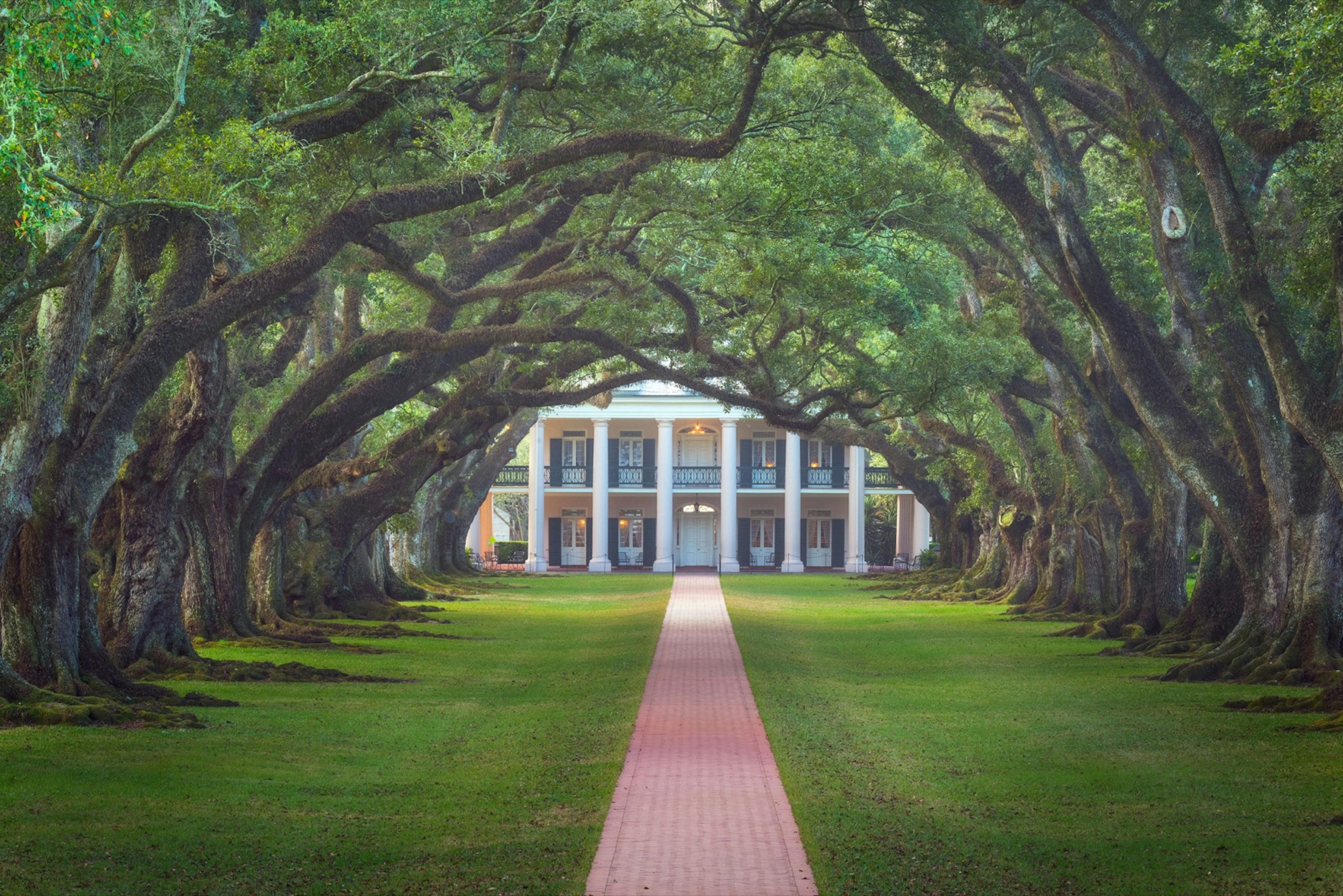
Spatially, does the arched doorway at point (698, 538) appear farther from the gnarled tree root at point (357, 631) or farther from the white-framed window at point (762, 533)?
the gnarled tree root at point (357, 631)

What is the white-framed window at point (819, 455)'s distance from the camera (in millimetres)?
57156

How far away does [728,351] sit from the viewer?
2361 centimetres

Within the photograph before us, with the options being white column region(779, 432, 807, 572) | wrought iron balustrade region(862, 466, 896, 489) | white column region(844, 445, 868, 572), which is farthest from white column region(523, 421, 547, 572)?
wrought iron balustrade region(862, 466, 896, 489)

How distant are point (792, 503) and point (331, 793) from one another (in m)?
44.4

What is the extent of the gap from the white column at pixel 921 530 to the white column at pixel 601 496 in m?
11.9

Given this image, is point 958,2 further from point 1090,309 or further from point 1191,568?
point 1191,568

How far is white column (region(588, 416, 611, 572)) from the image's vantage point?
5434cm

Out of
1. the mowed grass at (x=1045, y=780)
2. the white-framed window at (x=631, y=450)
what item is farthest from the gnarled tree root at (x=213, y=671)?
the white-framed window at (x=631, y=450)

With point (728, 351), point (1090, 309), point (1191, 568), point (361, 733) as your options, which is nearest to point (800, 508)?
point (1191, 568)

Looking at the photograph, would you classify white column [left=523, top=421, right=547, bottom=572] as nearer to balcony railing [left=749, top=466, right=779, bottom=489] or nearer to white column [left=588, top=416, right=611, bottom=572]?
white column [left=588, top=416, right=611, bottom=572]

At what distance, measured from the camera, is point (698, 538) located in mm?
59219

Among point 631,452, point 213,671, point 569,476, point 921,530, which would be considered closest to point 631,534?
point 631,452

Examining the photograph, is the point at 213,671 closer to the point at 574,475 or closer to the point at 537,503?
the point at 537,503

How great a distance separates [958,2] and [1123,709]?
24.9 ft
